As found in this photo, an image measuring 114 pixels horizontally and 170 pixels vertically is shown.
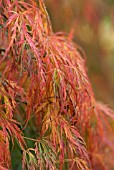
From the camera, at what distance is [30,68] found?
180 cm

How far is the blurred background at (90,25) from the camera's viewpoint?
4.00 metres

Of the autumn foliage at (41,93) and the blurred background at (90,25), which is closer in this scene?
the autumn foliage at (41,93)

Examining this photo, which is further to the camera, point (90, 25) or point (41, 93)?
point (90, 25)

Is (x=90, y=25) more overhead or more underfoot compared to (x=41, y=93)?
more overhead

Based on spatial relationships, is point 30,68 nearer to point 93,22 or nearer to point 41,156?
point 41,156

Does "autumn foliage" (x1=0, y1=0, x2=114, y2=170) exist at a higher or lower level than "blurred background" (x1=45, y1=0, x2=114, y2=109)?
lower

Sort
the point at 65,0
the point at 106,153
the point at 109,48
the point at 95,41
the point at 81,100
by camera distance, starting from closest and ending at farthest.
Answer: the point at 81,100 < the point at 106,153 < the point at 65,0 < the point at 95,41 < the point at 109,48

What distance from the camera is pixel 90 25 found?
4434 millimetres

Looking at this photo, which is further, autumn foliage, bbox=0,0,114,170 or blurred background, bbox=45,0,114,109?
blurred background, bbox=45,0,114,109

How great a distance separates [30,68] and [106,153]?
93 centimetres

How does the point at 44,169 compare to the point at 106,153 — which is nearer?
the point at 44,169

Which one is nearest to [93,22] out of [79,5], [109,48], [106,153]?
[79,5]

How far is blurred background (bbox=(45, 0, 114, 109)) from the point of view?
4004 millimetres

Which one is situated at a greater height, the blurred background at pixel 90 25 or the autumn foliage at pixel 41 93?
the blurred background at pixel 90 25
